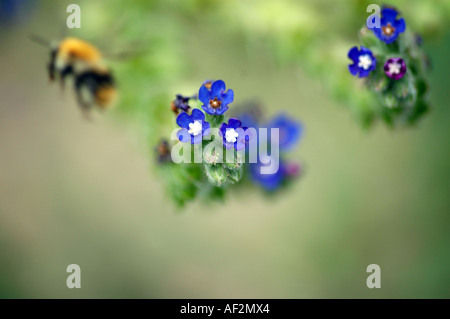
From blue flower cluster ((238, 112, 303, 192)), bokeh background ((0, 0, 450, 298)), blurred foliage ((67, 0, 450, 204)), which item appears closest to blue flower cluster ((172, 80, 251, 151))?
blurred foliage ((67, 0, 450, 204))

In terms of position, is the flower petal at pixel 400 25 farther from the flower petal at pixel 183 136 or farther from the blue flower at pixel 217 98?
the flower petal at pixel 183 136

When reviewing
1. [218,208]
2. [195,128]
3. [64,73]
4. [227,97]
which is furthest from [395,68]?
[218,208]

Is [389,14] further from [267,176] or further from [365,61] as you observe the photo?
[267,176]

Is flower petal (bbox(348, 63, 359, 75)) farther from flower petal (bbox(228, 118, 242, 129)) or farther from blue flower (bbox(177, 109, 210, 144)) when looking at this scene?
blue flower (bbox(177, 109, 210, 144))

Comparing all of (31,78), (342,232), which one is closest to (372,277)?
(342,232)

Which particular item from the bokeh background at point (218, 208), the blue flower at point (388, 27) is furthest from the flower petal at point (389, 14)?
the bokeh background at point (218, 208)

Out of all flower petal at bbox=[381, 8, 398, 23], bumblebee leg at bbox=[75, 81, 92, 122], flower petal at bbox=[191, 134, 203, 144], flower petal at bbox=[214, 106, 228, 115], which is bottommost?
flower petal at bbox=[191, 134, 203, 144]
